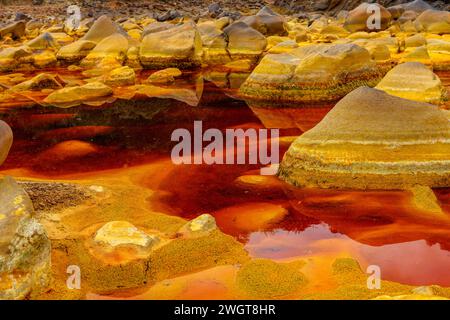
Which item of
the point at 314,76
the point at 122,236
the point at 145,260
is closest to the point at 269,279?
the point at 145,260

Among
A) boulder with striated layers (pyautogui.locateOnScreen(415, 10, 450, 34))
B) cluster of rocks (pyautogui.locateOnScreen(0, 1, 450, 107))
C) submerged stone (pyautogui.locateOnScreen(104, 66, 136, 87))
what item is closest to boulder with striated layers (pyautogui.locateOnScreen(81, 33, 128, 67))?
cluster of rocks (pyautogui.locateOnScreen(0, 1, 450, 107))

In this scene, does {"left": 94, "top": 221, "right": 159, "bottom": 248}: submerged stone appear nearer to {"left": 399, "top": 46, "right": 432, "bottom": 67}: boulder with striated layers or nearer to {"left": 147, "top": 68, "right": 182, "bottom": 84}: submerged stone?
{"left": 147, "top": 68, "right": 182, "bottom": 84}: submerged stone

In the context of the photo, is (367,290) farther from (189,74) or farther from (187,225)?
(189,74)

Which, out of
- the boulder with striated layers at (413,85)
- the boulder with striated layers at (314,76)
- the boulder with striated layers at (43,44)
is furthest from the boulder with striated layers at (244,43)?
the boulder with striated layers at (413,85)

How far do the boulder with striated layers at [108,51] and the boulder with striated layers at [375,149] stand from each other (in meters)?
11.0

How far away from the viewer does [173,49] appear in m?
14.9

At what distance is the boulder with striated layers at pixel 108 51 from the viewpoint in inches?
624

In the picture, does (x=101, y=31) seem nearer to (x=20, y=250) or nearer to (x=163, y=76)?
(x=163, y=76)

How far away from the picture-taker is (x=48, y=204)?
16.8 feet

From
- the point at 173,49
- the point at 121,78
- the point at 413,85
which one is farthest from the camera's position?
the point at 173,49

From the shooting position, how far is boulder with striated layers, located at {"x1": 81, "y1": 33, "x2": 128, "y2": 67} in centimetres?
1585

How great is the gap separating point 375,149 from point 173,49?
10218 millimetres

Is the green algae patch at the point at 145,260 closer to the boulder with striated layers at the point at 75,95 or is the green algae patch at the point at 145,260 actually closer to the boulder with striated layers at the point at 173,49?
the boulder with striated layers at the point at 75,95
